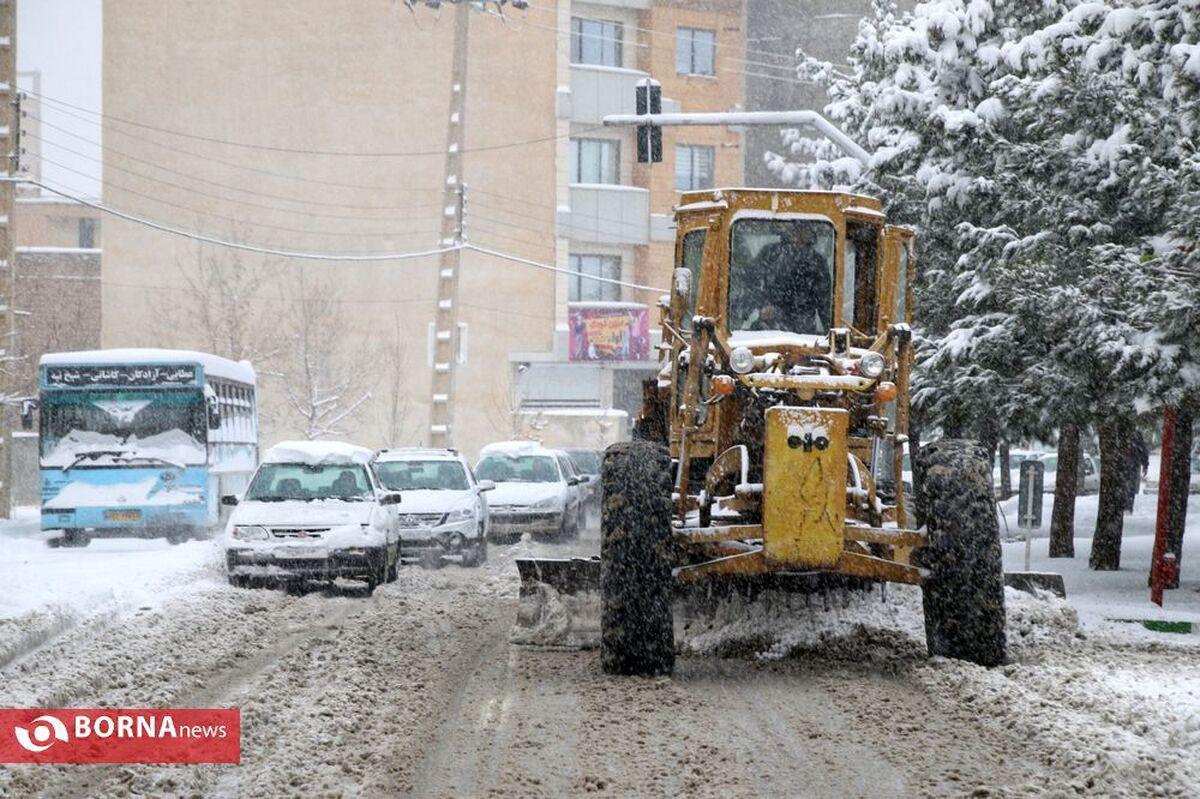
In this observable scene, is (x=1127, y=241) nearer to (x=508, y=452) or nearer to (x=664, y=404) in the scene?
(x=664, y=404)

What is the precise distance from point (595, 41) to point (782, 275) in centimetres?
4062

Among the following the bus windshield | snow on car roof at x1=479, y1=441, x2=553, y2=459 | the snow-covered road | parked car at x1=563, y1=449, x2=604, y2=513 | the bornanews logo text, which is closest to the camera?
the snow-covered road

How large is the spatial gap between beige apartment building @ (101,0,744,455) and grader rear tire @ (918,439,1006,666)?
1480 inches

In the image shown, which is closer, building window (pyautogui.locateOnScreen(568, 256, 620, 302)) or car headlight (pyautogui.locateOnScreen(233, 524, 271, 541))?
car headlight (pyautogui.locateOnScreen(233, 524, 271, 541))

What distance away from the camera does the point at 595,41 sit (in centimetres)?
5138

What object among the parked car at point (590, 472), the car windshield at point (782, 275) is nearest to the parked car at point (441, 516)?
the parked car at point (590, 472)

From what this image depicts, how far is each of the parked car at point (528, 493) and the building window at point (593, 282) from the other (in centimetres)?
2107

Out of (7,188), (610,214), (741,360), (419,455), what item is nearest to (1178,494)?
(741,360)

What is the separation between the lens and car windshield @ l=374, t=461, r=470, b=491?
2430 centimetres

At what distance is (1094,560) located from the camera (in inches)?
821

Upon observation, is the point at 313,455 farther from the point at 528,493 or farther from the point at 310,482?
the point at 528,493

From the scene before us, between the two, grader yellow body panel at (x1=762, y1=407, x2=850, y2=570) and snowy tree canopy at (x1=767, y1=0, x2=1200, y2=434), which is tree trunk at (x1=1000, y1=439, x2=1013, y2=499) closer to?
snowy tree canopy at (x1=767, y1=0, x2=1200, y2=434)

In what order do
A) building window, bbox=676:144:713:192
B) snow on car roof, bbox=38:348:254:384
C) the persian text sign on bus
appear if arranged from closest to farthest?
1. snow on car roof, bbox=38:348:254:384
2. the persian text sign on bus
3. building window, bbox=676:144:713:192

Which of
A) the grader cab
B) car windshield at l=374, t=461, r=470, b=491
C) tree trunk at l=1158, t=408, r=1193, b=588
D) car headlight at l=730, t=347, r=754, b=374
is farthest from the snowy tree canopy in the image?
car windshield at l=374, t=461, r=470, b=491
